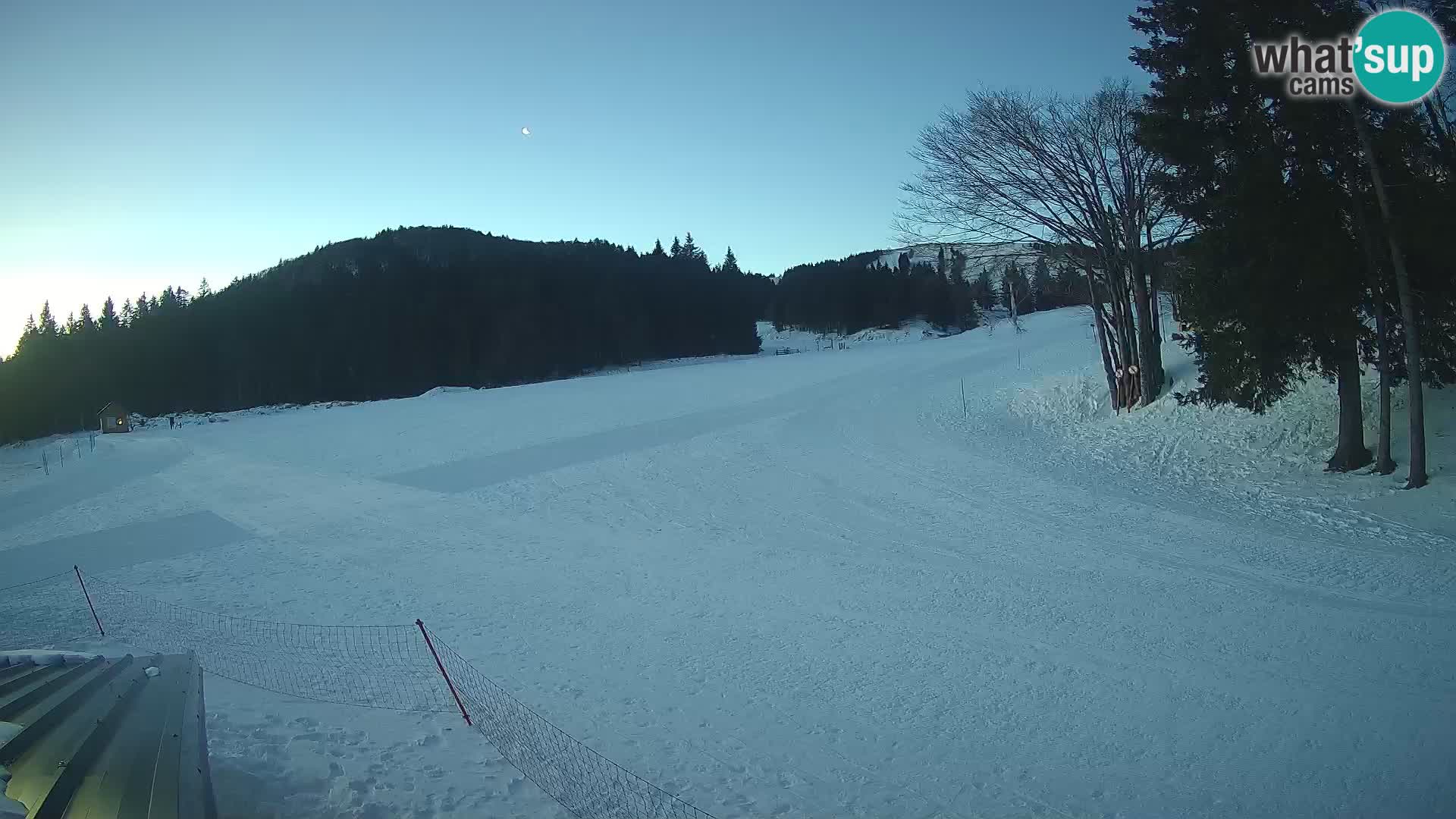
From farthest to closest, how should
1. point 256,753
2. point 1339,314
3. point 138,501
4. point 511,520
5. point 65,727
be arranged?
1. point 138,501
2. point 511,520
3. point 1339,314
4. point 256,753
5. point 65,727

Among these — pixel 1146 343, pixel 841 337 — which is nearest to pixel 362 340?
pixel 841 337

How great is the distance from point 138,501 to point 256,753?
1841cm

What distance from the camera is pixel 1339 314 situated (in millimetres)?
11930

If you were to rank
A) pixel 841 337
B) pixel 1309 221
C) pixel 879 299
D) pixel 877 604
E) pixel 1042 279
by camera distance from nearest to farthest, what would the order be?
pixel 877 604, pixel 1309 221, pixel 1042 279, pixel 841 337, pixel 879 299

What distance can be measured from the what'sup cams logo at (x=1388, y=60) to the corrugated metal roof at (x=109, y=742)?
16.2 metres

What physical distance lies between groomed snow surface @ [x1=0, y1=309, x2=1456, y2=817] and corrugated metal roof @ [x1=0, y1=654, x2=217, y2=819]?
0.73 meters

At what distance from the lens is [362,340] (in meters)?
65.9

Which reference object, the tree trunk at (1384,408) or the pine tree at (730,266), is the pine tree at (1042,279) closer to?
the tree trunk at (1384,408)

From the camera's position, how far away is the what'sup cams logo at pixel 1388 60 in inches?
444

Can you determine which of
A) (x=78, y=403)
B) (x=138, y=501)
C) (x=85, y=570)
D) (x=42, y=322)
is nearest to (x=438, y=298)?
(x=78, y=403)

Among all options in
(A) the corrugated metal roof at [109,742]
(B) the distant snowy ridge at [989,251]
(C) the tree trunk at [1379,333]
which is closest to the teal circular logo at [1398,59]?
(C) the tree trunk at [1379,333]

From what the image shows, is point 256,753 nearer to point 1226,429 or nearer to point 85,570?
point 85,570

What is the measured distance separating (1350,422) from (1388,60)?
590cm

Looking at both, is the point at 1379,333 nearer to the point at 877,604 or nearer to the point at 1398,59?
the point at 1398,59
